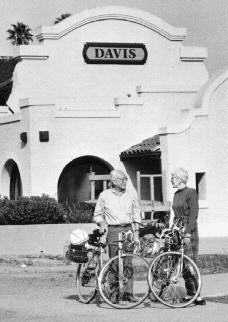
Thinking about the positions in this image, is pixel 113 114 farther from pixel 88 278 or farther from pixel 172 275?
pixel 172 275

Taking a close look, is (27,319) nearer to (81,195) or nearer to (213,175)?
(213,175)

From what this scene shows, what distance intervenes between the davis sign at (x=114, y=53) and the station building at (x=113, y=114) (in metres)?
0.03

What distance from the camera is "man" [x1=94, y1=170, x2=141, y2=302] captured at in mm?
15031

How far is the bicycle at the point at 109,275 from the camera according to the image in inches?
571

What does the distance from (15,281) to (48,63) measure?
15237 mm

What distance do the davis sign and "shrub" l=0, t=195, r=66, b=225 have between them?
776 centimetres

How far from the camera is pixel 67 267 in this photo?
2131 cm

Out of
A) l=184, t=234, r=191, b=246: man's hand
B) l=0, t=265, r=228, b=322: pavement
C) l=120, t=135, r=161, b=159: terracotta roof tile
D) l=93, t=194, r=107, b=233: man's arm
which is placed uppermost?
l=120, t=135, r=161, b=159: terracotta roof tile

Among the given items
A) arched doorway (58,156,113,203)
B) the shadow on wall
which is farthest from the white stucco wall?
arched doorway (58,156,113,203)

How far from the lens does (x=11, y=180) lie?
110 ft

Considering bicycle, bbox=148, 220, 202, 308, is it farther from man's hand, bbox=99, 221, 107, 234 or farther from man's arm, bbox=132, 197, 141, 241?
man's hand, bbox=99, 221, 107, 234

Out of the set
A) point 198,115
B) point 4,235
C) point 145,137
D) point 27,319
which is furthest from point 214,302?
point 145,137

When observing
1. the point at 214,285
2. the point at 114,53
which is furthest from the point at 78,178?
the point at 214,285

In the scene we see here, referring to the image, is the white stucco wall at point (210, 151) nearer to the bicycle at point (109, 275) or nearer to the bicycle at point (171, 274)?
the bicycle at point (109, 275)
